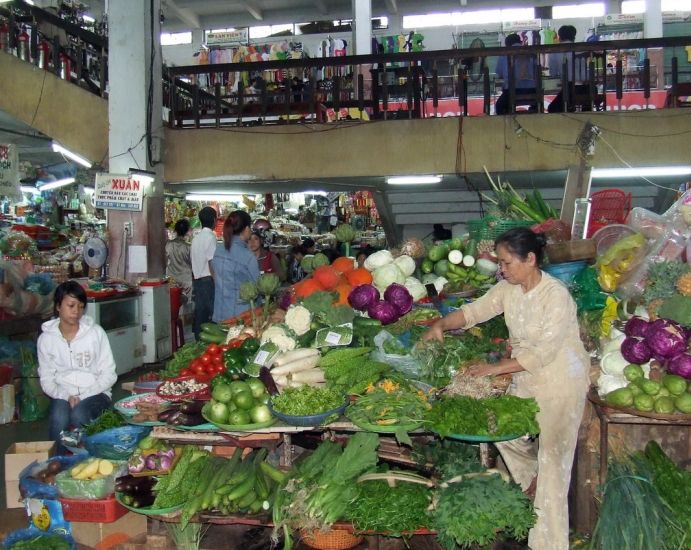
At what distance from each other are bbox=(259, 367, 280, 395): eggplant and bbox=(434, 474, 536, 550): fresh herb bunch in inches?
43.5

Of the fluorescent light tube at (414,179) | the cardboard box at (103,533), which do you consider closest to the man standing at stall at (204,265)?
the fluorescent light tube at (414,179)

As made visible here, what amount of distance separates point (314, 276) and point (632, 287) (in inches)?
89.1

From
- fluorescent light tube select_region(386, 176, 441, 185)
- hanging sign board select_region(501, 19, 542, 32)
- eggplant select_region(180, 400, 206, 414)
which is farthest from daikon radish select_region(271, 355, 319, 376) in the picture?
hanging sign board select_region(501, 19, 542, 32)

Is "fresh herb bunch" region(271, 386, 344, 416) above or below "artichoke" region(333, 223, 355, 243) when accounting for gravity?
below

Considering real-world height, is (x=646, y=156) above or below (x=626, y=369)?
above

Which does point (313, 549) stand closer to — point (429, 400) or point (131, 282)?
point (429, 400)

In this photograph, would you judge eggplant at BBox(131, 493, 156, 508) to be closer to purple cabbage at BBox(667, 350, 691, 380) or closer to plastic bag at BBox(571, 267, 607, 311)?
purple cabbage at BBox(667, 350, 691, 380)

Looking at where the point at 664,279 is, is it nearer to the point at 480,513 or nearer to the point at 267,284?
the point at 480,513

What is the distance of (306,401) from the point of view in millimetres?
3525

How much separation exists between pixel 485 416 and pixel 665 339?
1.13 m

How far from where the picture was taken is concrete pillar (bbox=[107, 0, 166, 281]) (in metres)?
8.69

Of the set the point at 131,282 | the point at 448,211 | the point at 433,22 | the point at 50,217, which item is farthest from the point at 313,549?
the point at 433,22

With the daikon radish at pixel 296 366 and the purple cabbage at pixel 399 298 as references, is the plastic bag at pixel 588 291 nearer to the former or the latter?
the purple cabbage at pixel 399 298

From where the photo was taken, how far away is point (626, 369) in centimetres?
373
